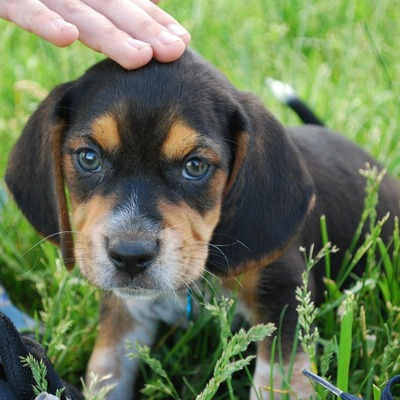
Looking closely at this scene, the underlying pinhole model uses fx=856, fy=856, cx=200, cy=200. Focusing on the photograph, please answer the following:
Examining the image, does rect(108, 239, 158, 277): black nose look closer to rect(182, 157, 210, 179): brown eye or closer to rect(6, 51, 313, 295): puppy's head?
Result: rect(6, 51, 313, 295): puppy's head

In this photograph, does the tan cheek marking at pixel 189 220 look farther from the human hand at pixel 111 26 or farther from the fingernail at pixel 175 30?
the fingernail at pixel 175 30

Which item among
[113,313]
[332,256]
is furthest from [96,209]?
[332,256]

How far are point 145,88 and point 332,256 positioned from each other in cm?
155

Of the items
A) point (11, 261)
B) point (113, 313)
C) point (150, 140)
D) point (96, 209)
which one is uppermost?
point (150, 140)

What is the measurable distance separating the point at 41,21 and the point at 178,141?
768 mm

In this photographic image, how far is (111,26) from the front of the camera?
3580 mm

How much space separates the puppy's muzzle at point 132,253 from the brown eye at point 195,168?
0.40 metres

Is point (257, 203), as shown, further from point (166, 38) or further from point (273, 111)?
point (273, 111)

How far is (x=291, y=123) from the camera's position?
5.92m

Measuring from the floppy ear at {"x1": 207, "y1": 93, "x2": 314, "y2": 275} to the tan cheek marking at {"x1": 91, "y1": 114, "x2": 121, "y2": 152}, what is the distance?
58 cm

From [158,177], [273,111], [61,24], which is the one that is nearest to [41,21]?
[61,24]

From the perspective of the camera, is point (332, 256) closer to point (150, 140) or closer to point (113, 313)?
point (113, 313)

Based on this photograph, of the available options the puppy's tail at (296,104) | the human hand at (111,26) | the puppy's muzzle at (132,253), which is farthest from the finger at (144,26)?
the puppy's tail at (296,104)

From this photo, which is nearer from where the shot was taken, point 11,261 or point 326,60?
point 11,261
